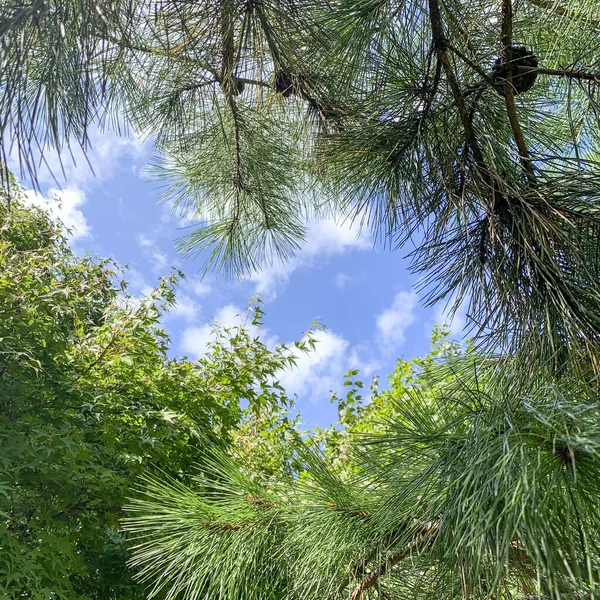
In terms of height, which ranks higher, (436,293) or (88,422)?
(436,293)

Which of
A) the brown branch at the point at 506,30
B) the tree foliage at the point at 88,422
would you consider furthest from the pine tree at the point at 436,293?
the tree foliage at the point at 88,422

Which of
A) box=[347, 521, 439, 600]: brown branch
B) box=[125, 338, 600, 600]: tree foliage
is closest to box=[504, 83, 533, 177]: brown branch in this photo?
box=[125, 338, 600, 600]: tree foliage

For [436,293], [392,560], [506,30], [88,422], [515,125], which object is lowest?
[392,560]

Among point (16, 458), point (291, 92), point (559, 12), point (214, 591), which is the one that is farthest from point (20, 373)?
point (559, 12)

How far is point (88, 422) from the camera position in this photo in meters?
1.53

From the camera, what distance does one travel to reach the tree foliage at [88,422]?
1365mm

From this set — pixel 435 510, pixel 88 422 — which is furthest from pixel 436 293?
pixel 88 422

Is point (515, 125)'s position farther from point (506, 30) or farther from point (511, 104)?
point (506, 30)

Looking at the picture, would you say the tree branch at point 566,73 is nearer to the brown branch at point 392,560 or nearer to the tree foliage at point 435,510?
the tree foliage at point 435,510

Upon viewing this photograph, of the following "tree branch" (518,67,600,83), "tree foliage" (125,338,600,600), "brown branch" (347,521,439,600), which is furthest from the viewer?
"tree branch" (518,67,600,83)

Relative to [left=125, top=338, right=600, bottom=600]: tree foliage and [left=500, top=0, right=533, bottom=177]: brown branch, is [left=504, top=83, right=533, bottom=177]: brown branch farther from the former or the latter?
A: [left=125, top=338, right=600, bottom=600]: tree foliage

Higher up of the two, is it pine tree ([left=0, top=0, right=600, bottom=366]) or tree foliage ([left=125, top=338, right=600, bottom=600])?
pine tree ([left=0, top=0, right=600, bottom=366])

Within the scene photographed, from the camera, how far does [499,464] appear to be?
1.51 ft

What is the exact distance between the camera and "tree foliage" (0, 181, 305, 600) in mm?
1365
